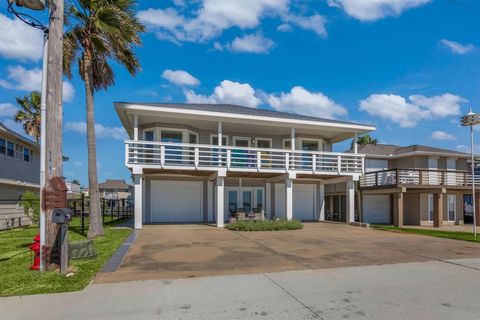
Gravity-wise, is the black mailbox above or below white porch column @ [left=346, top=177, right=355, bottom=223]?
above

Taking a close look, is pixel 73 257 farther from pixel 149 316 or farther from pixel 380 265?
pixel 380 265

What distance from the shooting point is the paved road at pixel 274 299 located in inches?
192

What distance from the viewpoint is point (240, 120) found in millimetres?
17969

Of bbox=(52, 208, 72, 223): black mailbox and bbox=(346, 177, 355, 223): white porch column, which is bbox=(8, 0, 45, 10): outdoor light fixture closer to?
bbox=(52, 208, 72, 223): black mailbox

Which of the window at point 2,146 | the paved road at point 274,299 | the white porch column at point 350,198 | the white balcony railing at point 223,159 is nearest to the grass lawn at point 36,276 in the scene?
the paved road at point 274,299

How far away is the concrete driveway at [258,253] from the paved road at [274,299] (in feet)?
2.73

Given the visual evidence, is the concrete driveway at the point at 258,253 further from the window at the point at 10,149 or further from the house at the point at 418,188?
the window at the point at 10,149

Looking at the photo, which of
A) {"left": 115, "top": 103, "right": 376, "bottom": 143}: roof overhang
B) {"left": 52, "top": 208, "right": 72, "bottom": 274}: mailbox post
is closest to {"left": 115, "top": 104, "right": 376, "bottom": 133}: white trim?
{"left": 115, "top": 103, "right": 376, "bottom": 143}: roof overhang

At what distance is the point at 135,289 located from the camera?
605 cm

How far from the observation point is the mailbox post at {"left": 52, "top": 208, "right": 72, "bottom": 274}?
22.9 ft

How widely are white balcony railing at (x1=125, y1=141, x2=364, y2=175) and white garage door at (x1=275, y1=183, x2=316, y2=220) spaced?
1934 mm

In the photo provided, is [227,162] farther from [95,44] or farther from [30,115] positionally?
[30,115]

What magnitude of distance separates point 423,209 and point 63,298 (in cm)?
2393

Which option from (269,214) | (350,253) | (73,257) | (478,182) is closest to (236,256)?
(350,253)
